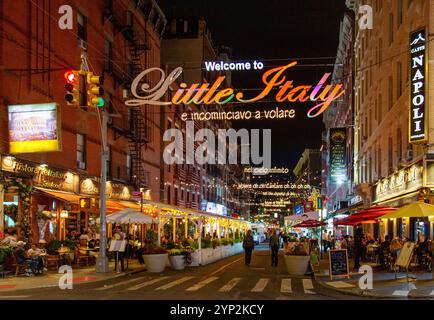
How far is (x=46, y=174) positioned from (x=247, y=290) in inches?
480

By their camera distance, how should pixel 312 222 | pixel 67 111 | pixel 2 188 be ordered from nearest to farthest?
pixel 2 188, pixel 67 111, pixel 312 222

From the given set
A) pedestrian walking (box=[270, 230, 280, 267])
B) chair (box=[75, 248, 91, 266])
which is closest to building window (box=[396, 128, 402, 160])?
pedestrian walking (box=[270, 230, 280, 267])

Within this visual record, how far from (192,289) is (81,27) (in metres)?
18.7

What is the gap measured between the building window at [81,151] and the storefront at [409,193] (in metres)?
16.5

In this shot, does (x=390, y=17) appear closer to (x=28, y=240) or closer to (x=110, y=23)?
(x=110, y=23)

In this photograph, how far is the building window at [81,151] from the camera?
99.7ft

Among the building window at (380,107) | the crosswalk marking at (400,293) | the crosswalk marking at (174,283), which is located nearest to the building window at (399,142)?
the building window at (380,107)

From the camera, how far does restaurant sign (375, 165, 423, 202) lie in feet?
81.8

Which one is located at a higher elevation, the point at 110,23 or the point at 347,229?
the point at 110,23

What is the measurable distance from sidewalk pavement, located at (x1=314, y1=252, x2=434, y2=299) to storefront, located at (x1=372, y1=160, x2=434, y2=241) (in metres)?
3.50

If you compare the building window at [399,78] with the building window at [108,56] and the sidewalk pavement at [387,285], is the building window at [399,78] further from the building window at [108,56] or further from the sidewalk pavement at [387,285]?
the building window at [108,56]

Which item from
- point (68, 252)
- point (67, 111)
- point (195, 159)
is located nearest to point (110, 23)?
point (67, 111)

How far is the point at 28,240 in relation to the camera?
23594 mm

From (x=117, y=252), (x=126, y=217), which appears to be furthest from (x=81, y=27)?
(x=117, y=252)
